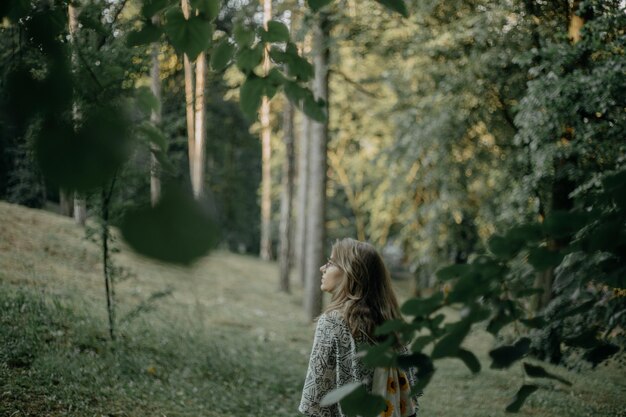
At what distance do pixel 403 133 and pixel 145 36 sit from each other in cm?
1140

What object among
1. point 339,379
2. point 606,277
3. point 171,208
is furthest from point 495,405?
point 171,208

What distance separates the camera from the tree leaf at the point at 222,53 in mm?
1767

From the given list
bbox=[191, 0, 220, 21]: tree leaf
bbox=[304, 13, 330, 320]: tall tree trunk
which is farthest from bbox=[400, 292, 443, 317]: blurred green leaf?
bbox=[304, 13, 330, 320]: tall tree trunk

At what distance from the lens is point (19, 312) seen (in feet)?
19.3

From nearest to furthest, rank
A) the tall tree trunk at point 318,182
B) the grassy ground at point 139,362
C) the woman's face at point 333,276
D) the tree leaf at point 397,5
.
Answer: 1. the tree leaf at point 397,5
2. the woman's face at point 333,276
3. the grassy ground at point 139,362
4. the tall tree trunk at point 318,182

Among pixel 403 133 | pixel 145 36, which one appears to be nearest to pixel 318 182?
pixel 403 133

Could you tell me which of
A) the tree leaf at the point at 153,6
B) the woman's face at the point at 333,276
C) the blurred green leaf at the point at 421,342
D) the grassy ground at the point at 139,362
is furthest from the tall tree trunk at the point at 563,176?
the tree leaf at the point at 153,6

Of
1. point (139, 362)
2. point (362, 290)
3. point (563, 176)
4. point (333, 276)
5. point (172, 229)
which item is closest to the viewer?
point (172, 229)

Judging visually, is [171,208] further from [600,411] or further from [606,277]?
[600,411]

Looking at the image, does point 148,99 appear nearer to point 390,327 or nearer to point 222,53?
point 222,53

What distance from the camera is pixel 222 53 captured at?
1767mm

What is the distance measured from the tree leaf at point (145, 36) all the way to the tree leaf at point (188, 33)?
0.14 m

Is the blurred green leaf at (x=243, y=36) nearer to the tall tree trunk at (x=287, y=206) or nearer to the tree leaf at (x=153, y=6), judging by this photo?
the tree leaf at (x=153, y=6)

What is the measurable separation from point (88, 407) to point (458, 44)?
7813mm
